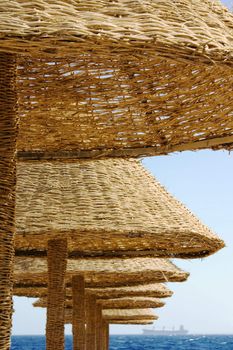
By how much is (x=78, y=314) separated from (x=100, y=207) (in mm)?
3322

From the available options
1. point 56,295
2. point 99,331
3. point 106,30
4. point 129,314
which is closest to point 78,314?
point 56,295

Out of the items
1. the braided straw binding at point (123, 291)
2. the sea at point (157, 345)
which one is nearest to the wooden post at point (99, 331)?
the braided straw binding at point (123, 291)

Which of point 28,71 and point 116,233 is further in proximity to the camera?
point 116,233

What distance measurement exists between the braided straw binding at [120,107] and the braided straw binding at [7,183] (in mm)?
809

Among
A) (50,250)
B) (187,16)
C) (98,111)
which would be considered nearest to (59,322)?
(50,250)

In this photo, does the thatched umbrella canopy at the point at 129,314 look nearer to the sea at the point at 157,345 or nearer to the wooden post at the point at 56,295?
the wooden post at the point at 56,295

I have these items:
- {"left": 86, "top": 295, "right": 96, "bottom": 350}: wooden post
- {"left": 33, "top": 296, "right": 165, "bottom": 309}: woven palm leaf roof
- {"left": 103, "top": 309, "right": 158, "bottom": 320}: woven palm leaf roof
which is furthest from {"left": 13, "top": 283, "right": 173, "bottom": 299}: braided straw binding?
{"left": 103, "top": 309, "right": 158, "bottom": 320}: woven palm leaf roof

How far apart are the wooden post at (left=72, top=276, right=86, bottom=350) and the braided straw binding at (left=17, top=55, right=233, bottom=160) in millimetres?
4630

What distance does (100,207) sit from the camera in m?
6.29

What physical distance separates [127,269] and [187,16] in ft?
23.5

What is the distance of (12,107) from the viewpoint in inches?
119

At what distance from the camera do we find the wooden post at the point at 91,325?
1238cm

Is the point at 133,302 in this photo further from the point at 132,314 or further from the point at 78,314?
the point at 78,314

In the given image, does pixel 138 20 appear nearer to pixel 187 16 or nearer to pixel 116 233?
pixel 187 16
